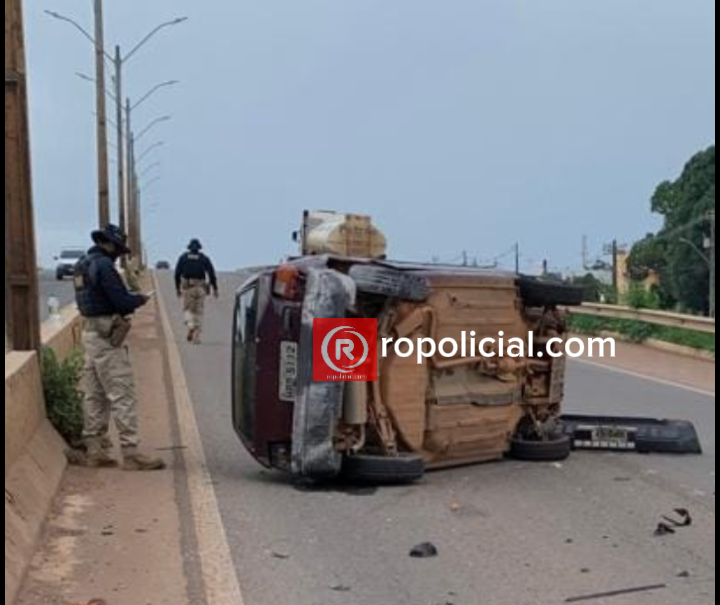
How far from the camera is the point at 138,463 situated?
8969mm

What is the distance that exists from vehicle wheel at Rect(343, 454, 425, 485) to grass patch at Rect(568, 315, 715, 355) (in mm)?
12544

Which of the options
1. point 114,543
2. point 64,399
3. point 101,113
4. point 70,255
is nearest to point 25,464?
point 114,543

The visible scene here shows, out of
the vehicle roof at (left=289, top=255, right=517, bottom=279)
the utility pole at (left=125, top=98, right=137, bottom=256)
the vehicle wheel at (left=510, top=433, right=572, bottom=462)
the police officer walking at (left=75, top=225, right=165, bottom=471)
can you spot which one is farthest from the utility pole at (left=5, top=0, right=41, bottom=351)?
the utility pole at (left=125, top=98, right=137, bottom=256)

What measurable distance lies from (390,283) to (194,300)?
13.2 meters

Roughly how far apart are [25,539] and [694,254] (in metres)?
47.1

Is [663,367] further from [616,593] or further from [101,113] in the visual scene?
[101,113]

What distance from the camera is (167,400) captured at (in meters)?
13.2

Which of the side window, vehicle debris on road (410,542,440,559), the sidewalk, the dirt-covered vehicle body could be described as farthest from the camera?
the side window

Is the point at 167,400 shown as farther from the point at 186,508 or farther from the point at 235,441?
the point at 186,508

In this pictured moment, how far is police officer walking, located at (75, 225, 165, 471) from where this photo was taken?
872 centimetres

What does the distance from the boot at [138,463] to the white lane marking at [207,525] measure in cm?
26

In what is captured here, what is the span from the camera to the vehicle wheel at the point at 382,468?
26.7 feet

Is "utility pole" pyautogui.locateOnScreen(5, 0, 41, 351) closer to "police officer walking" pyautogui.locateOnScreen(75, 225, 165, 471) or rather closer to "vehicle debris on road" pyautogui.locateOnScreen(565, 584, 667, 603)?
"police officer walking" pyautogui.locateOnScreen(75, 225, 165, 471)

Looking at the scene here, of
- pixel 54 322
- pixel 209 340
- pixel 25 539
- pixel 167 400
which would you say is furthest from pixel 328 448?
pixel 209 340
